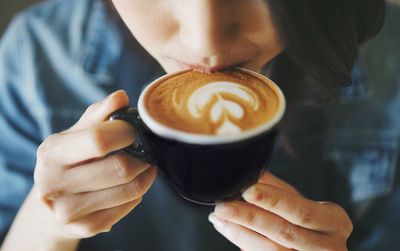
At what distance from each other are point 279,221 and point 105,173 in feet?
0.76

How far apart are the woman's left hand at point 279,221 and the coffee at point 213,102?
0.10 m

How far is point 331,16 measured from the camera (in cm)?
58

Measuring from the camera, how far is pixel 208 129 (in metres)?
0.43

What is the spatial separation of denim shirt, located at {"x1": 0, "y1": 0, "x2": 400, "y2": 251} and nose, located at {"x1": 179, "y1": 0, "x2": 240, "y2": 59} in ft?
1.29

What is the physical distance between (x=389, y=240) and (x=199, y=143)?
65 centimetres

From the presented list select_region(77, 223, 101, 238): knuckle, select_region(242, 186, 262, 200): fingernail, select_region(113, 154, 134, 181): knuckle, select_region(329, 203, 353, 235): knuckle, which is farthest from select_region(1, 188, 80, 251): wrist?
select_region(329, 203, 353, 235): knuckle

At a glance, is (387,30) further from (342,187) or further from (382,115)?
(342,187)

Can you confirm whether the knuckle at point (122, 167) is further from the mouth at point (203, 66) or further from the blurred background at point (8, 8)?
the blurred background at point (8, 8)

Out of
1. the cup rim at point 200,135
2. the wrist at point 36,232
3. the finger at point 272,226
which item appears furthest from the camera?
the wrist at point 36,232

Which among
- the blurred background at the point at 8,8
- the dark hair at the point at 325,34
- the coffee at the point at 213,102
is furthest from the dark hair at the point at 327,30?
the blurred background at the point at 8,8

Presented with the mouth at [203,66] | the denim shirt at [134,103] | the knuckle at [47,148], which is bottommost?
the denim shirt at [134,103]

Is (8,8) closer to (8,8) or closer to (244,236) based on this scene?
(8,8)

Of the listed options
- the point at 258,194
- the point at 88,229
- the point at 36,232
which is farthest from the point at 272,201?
the point at 36,232

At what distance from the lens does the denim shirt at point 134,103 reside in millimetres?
911
